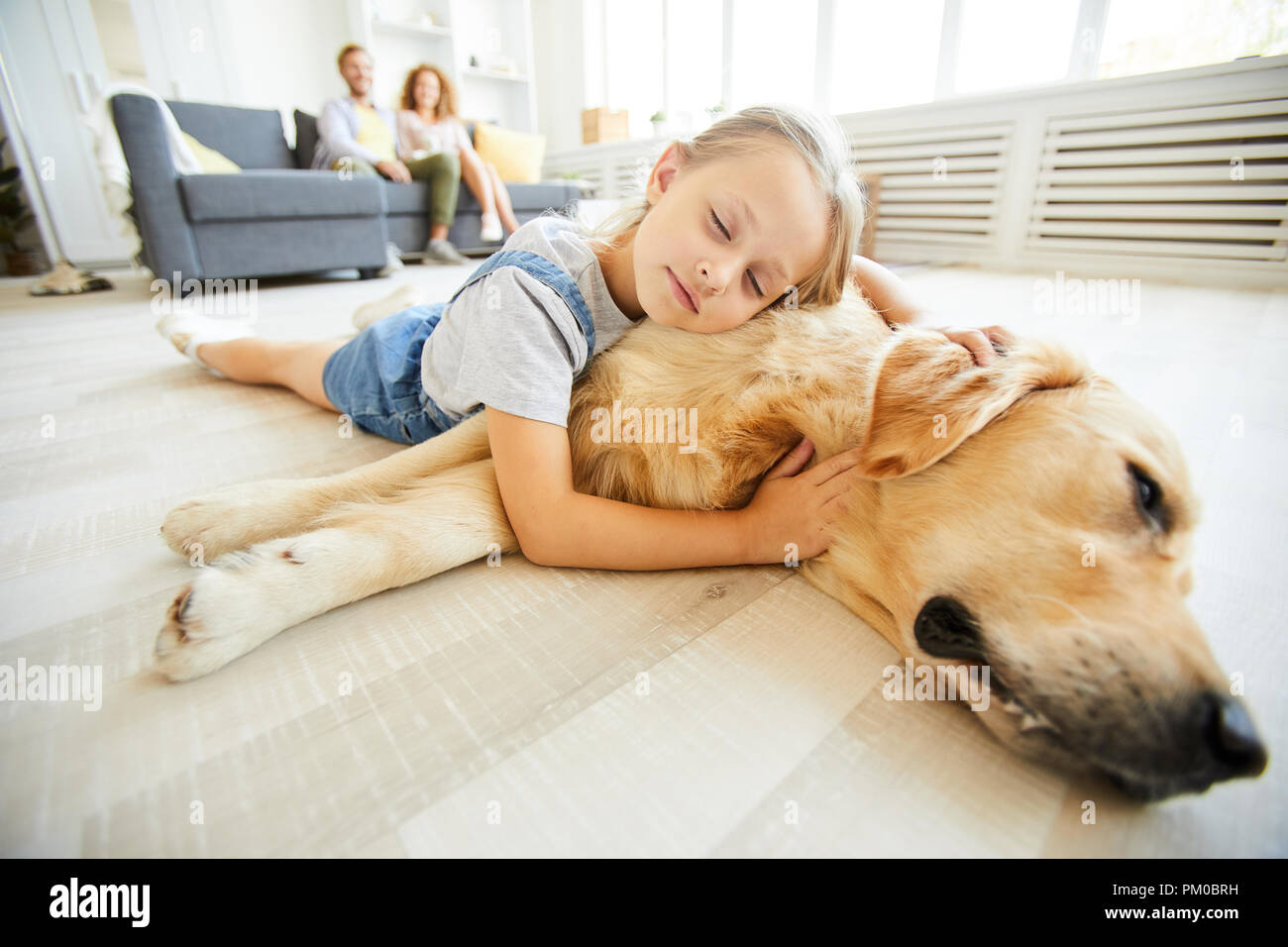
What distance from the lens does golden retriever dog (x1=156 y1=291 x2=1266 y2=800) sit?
663 millimetres

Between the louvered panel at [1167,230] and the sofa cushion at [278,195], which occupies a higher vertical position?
the sofa cushion at [278,195]

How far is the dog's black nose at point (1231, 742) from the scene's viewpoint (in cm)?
59

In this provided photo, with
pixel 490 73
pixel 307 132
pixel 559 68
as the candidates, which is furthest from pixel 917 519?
pixel 559 68

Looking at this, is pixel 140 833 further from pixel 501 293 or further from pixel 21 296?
pixel 21 296

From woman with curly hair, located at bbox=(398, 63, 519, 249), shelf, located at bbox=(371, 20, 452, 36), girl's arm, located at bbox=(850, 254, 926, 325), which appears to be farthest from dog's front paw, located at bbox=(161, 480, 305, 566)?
shelf, located at bbox=(371, 20, 452, 36)

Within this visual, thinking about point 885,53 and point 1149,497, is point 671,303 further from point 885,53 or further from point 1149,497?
point 885,53

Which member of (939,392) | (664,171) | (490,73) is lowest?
(939,392)

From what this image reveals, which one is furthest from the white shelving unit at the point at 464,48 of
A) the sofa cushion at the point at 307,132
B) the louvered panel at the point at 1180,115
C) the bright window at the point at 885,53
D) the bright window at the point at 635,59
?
the louvered panel at the point at 1180,115

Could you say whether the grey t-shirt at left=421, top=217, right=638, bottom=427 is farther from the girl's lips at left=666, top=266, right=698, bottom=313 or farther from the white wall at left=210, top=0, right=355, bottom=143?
the white wall at left=210, top=0, right=355, bottom=143

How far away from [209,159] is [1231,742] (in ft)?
19.9

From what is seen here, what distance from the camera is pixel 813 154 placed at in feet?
3.74

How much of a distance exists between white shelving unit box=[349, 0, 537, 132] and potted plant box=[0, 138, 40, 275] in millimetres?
3588

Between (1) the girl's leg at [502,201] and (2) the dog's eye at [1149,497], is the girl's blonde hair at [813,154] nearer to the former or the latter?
(2) the dog's eye at [1149,497]
